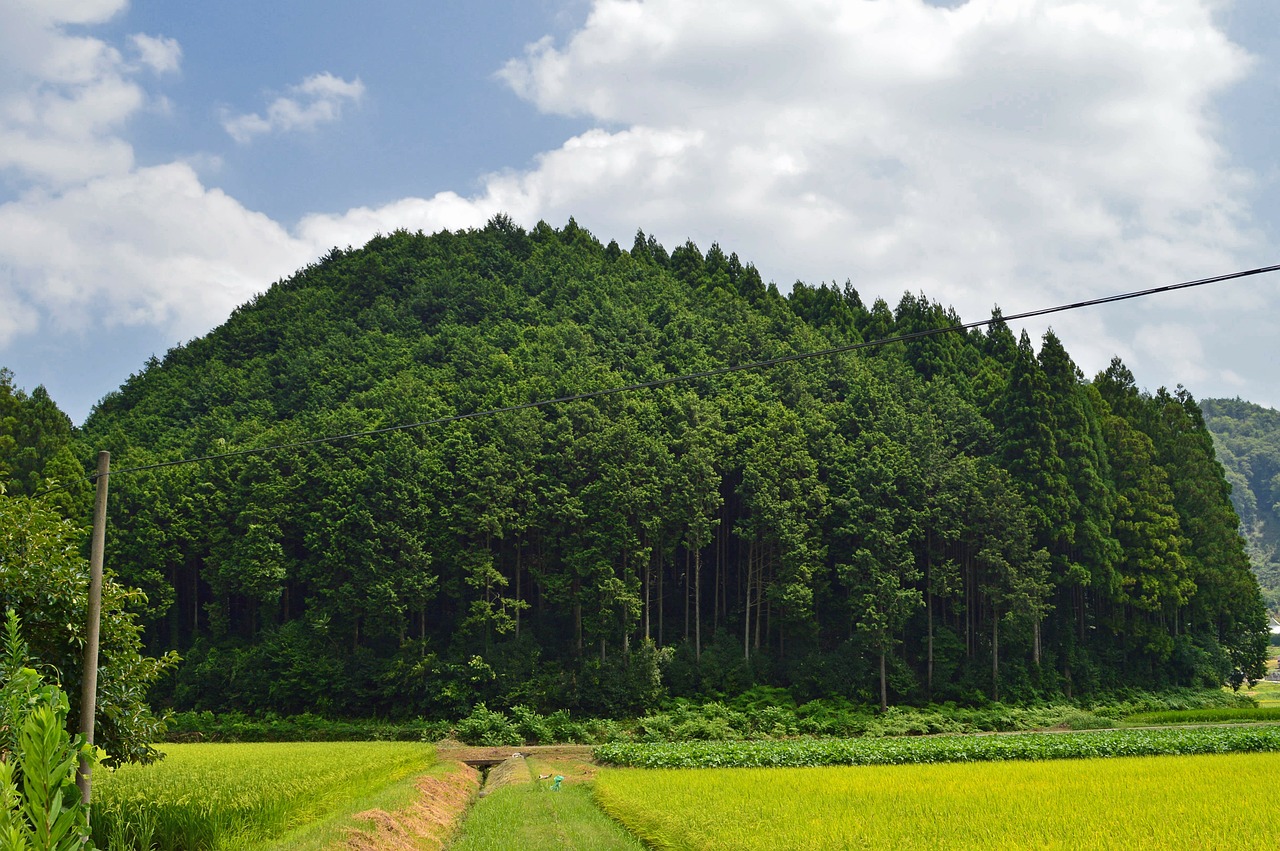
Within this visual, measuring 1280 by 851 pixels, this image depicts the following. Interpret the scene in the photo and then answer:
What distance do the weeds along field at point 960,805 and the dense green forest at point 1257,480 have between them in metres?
146

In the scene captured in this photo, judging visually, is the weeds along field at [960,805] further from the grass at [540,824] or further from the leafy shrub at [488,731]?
the leafy shrub at [488,731]

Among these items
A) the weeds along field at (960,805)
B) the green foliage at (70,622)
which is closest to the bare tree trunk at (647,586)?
the weeds along field at (960,805)

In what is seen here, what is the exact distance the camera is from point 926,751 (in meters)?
28.9

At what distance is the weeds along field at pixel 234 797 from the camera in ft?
39.7

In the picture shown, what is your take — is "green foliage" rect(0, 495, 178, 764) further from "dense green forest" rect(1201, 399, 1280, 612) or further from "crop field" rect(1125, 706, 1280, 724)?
"dense green forest" rect(1201, 399, 1280, 612)

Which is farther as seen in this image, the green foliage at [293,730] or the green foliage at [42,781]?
the green foliage at [293,730]

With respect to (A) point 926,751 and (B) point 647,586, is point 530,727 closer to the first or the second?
(B) point 647,586

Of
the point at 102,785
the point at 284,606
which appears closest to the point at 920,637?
the point at 284,606

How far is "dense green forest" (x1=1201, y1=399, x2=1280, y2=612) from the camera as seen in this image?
499 ft

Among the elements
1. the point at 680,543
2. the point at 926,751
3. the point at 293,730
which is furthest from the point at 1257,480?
Answer: the point at 293,730

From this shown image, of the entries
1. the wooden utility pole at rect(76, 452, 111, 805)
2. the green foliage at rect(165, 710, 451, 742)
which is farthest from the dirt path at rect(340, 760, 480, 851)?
the green foliage at rect(165, 710, 451, 742)

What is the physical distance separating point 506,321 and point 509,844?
55.1 metres

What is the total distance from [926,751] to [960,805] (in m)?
12.5

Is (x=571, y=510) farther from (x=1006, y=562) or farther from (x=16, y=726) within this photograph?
(x=16, y=726)
